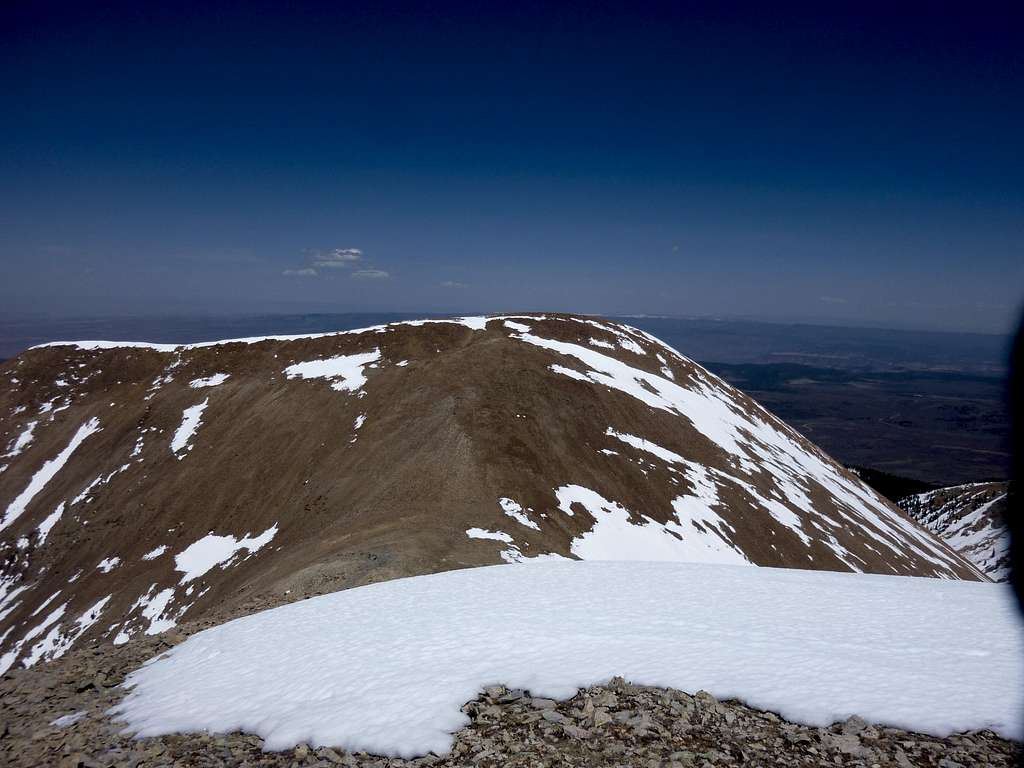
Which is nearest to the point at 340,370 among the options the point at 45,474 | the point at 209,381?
the point at 209,381

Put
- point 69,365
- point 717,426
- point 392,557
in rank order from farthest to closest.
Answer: point 69,365 → point 717,426 → point 392,557

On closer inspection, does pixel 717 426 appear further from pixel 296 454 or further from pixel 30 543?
pixel 30 543

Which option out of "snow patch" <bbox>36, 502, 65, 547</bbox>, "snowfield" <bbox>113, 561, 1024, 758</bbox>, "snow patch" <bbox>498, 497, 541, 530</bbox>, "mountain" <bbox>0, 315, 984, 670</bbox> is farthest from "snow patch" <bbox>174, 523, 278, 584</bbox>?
"snowfield" <bbox>113, 561, 1024, 758</bbox>

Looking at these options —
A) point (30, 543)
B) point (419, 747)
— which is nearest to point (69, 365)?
point (30, 543)

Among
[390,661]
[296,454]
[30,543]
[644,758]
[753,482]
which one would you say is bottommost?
Answer: [30,543]

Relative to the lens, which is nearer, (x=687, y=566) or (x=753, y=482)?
(x=687, y=566)

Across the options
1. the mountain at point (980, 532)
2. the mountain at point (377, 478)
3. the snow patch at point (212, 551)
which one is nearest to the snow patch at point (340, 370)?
the mountain at point (377, 478)

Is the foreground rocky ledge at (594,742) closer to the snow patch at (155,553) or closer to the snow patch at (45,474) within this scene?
the snow patch at (155,553)
